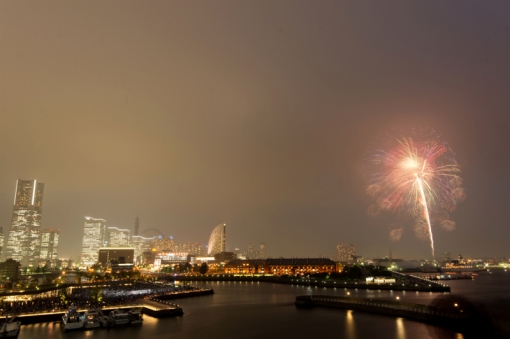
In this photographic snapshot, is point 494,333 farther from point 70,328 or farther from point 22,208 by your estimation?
point 22,208

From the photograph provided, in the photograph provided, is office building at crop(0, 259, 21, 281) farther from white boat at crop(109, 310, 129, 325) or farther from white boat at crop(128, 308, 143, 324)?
white boat at crop(128, 308, 143, 324)

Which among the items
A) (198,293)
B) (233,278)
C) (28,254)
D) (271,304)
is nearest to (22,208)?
(28,254)

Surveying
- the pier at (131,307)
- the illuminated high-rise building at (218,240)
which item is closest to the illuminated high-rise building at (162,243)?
the illuminated high-rise building at (218,240)

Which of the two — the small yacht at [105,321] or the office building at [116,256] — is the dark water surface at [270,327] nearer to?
the small yacht at [105,321]

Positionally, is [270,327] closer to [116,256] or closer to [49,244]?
[116,256]

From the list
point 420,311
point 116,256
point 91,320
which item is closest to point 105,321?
point 91,320

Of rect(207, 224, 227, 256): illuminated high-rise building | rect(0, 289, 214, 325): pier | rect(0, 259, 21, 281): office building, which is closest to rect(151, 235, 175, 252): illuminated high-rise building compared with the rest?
rect(207, 224, 227, 256): illuminated high-rise building
